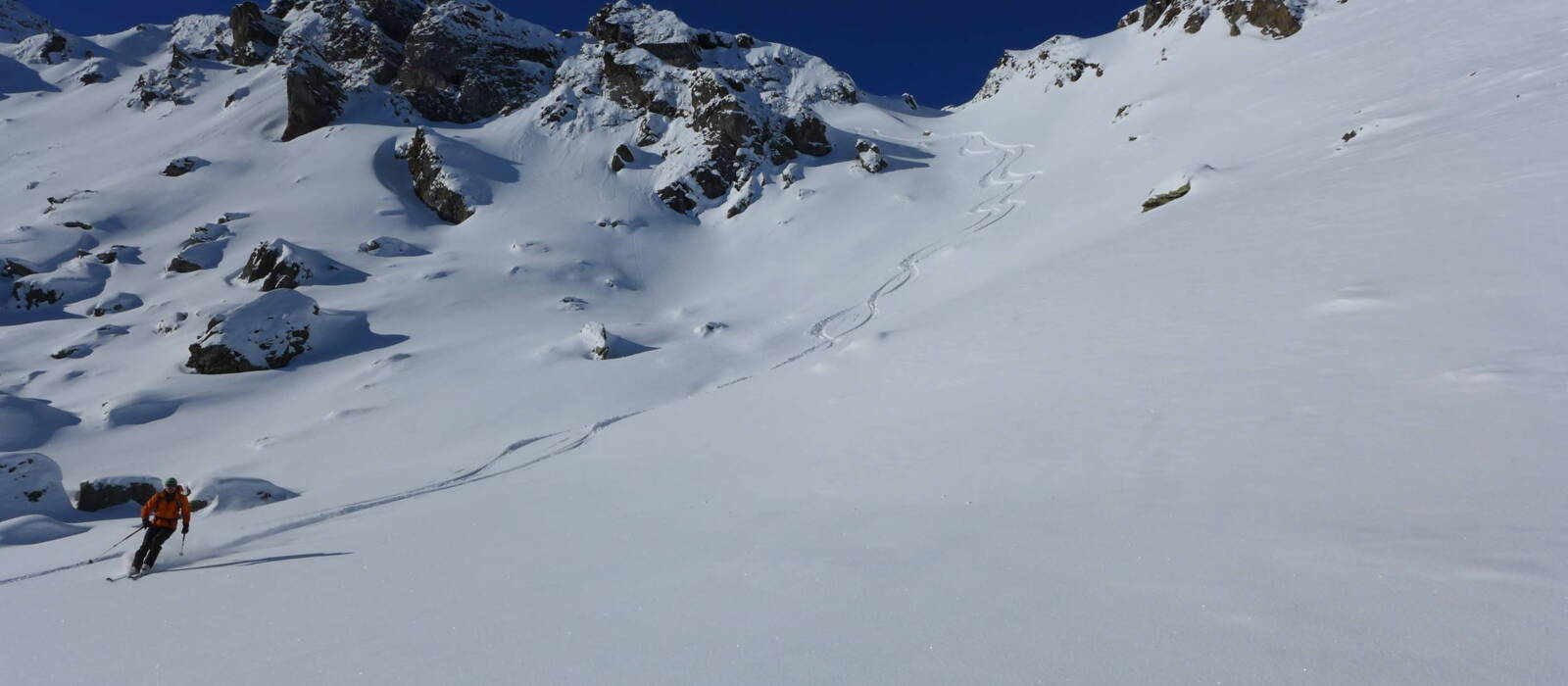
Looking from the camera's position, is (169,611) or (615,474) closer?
(169,611)

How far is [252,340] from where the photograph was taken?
29.4 meters

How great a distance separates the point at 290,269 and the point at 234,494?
2877 centimetres

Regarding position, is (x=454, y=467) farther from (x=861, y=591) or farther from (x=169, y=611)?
(x=861, y=591)

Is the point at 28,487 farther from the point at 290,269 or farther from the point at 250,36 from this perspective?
the point at 250,36

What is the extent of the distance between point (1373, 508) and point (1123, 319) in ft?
22.6

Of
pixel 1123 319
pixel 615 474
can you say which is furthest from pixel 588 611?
pixel 1123 319

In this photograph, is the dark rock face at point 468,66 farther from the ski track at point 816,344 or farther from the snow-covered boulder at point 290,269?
the ski track at point 816,344

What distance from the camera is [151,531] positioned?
8914 millimetres

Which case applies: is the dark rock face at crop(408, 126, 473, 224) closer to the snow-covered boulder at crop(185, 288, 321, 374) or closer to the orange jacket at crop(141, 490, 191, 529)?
the snow-covered boulder at crop(185, 288, 321, 374)

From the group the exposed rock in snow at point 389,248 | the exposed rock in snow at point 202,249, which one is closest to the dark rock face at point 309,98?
the exposed rock in snow at point 202,249

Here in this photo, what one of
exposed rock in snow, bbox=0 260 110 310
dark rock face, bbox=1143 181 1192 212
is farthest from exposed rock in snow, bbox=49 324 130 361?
dark rock face, bbox=1143 181 1192 212

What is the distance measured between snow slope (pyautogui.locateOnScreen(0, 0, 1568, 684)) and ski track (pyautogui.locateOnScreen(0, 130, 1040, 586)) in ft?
0.54

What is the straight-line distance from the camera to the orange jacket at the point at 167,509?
29.7 feet

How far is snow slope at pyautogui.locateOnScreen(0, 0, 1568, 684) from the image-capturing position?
12.1 feet
